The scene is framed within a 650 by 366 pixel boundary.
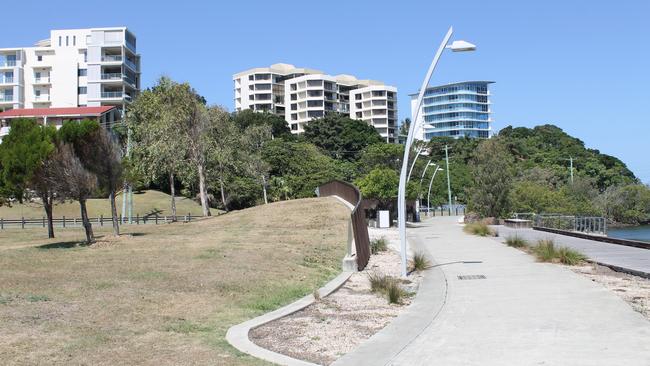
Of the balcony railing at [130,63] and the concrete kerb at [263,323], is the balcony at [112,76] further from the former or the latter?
the concrete kerb at [263,323]

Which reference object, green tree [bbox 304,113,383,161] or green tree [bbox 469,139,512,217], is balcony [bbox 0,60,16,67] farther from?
green tree [bbox 469,139,512,217]

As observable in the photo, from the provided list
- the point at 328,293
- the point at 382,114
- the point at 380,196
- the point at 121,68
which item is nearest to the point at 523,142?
the point at 382,114

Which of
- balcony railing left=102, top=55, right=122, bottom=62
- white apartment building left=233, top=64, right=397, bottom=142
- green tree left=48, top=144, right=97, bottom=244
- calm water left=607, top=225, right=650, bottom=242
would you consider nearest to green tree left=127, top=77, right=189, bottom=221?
green tree left=48, top=144, right=97, bottom=244

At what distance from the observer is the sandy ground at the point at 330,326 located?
8.32m

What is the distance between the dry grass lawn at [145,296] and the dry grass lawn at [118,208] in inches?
1845

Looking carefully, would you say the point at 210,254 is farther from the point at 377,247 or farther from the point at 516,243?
the point at 516,243

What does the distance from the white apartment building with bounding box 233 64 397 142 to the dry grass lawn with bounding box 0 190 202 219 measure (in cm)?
6935

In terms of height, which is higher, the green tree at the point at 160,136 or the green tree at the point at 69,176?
A: the green tree at the point at 160,136

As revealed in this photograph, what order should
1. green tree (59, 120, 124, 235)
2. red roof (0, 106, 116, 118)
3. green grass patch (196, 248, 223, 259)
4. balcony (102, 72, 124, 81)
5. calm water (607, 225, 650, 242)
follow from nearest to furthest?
green grass patch (196, 248, 223, 259) → green tree (59, 120, 124, 235) → calm water (607, 225, 650, 242) → red roof (0, 106, 116, 118) → balcony (102, 72, 124, 81)

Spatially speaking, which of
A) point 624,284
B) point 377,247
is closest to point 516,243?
point 377,247

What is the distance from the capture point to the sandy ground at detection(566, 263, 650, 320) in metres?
11.0

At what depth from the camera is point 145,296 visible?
38.1ft

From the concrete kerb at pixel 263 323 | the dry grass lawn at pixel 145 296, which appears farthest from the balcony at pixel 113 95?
the concrete kerb at pixel 263 323

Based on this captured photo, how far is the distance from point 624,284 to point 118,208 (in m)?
67.4
